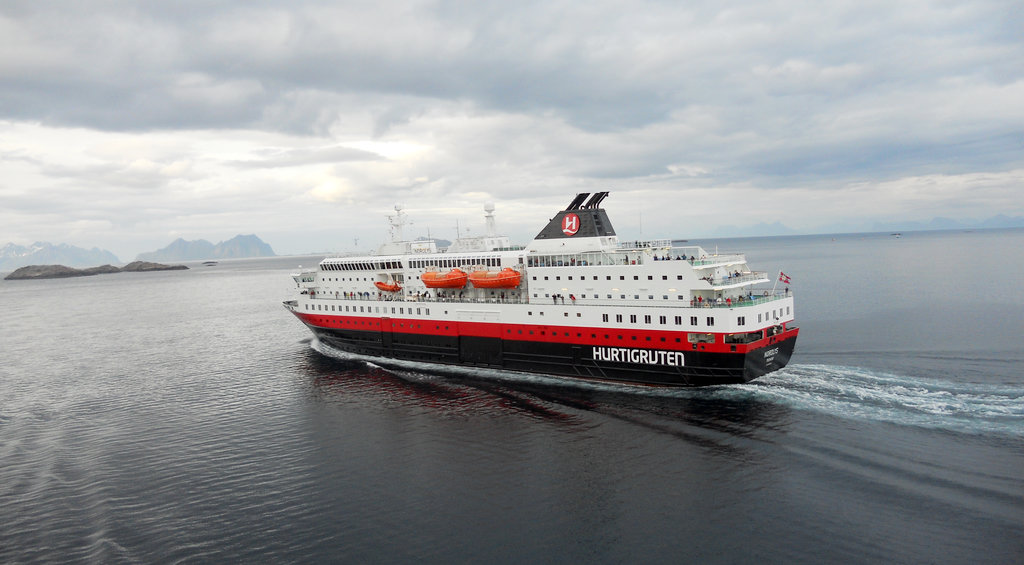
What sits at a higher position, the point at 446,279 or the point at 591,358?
the point at 446,279

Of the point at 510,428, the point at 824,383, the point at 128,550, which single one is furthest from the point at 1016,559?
the point at 128,550

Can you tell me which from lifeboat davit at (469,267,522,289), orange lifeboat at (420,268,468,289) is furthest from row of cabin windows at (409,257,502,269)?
lifeboat davit at (469,267,522,289)

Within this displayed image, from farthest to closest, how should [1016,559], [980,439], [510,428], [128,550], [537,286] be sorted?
[537,286]
[510,428]
[980,439]
[128,550]
[1016,559]

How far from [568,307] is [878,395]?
15.9 meters

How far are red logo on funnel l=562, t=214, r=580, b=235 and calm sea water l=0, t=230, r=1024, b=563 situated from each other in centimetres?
946

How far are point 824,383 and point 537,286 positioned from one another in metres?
16.7

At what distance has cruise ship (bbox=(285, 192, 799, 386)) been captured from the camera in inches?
1120

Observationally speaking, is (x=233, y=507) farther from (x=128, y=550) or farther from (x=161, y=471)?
(x=161, y=471)

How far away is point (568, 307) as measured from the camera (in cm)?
3186

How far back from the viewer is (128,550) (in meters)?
16.8

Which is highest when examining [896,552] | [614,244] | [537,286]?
[614,244]

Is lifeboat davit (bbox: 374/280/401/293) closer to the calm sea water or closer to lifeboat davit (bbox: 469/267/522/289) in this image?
the calm sea water

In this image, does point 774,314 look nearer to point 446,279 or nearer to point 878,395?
point 878,395

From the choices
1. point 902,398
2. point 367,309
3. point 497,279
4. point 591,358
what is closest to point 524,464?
point 591,358
